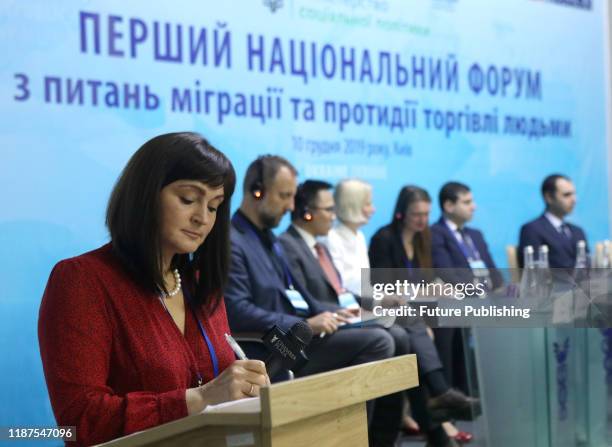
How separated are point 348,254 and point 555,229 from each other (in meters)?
2.42

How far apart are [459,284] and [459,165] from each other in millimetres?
3980

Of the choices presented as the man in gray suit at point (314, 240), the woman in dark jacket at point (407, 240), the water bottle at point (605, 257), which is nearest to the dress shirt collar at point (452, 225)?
the woman in dark jacket at point (407, 240)

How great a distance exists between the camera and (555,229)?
311 inches

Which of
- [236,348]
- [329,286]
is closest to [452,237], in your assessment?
[329,286]

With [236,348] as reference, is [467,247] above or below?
above

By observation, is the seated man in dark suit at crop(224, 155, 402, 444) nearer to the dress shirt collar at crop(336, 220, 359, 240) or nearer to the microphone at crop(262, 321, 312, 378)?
the dress shirt collar at crop(336, 220, 359, 240)

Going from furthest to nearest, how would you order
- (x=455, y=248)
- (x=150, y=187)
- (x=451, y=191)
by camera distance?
(x=451, y=191) → (x=455, y=248) → (x=150, y=187)

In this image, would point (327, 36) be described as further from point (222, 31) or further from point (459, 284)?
point (459, 284)

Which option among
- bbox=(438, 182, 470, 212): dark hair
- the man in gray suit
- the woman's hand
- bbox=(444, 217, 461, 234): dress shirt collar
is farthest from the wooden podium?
bbox=(438, 182, 470, 212): dark hair

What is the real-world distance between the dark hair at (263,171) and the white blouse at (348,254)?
1128 millimetres

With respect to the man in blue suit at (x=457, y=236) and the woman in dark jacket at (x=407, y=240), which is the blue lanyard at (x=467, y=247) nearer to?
the man in blue suit at (x=457, y=236)

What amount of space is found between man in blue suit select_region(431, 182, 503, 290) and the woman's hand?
454cm

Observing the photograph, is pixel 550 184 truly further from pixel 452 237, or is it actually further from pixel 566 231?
pixel 452 237

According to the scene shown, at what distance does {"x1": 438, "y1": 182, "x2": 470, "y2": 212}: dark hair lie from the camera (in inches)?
292
